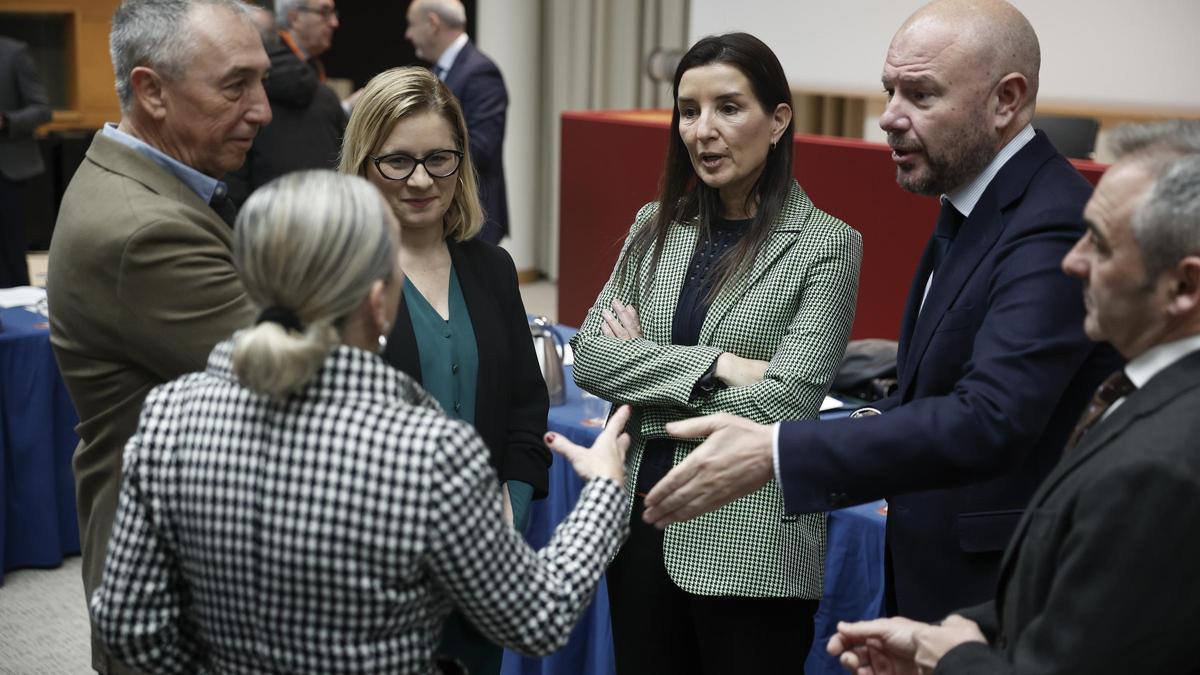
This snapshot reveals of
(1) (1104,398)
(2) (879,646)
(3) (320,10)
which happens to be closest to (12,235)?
(3) (320,10)

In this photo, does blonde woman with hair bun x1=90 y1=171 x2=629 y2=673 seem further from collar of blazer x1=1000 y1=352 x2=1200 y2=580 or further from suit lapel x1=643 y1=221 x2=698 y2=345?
suit lapel x1=643 y1=221 x2=698 y2=345

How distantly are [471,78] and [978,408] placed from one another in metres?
4.64

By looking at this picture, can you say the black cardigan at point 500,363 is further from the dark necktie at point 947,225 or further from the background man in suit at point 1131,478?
the background man in suit at point 1131,478

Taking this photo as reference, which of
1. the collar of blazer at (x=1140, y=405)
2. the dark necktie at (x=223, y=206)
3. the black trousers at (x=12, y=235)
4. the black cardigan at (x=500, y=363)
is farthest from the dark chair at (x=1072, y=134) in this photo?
the black trousers at (x=12, y=235)

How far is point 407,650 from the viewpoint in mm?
1336

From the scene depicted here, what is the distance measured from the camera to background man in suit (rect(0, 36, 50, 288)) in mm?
6004

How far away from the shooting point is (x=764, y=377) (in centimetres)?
215

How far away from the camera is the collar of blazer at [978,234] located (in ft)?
5.87

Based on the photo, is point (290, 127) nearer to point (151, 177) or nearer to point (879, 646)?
point (151, 177)

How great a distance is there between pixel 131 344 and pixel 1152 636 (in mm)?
1354

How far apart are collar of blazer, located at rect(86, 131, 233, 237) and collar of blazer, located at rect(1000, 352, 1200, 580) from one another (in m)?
1.19

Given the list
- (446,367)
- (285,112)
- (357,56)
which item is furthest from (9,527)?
(357,56)

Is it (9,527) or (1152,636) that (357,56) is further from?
(1152,636)

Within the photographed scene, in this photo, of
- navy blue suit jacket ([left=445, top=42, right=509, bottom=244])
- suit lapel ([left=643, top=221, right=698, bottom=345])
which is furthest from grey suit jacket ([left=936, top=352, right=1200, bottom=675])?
navy blue suit jacket ([left=445, top=42, right=509, bottom=244])
